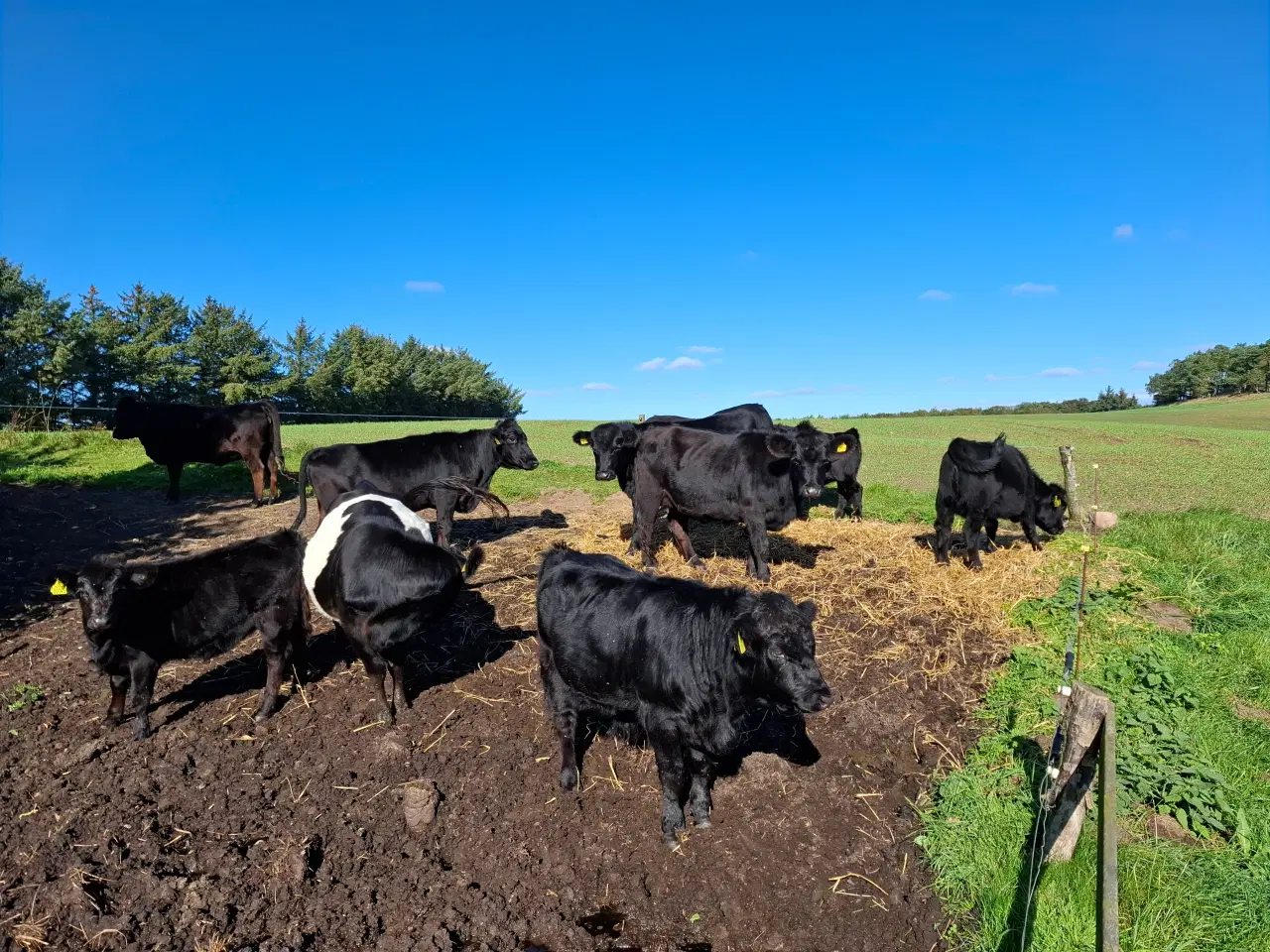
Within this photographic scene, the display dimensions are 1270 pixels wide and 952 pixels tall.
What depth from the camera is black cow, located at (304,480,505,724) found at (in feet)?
18.9

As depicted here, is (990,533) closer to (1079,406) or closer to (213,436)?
(213,436)

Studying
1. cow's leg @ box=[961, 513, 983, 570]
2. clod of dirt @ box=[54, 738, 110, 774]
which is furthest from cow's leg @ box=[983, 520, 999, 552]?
clod of dirt @ box=[54, 738, 110, 774]

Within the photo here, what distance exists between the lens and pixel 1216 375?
73.5m

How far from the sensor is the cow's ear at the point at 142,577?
571cm

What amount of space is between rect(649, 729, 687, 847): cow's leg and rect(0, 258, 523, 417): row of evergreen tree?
32.9 meters

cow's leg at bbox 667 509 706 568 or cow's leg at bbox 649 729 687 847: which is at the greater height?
cow's leg at bbox 667 509 706 568

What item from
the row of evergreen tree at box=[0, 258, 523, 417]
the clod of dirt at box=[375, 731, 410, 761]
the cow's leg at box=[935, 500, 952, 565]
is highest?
the row of evergreen tree at box=[0, 258, 523, 417]

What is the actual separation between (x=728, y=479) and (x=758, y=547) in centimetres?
100

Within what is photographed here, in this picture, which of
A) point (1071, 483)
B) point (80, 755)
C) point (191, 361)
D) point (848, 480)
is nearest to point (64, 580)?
point (80, 755)

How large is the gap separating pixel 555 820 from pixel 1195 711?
5.02m

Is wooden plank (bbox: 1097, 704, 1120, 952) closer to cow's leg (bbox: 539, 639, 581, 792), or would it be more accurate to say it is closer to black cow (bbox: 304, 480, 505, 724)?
cow's leg (bbox: 539, 639, 581, 792)

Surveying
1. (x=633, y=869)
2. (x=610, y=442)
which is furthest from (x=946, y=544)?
(x=633, y=869)

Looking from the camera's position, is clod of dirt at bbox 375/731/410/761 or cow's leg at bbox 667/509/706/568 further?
cow's leg at bbox 667/509/706/568

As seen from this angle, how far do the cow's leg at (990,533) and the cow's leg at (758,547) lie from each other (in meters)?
3.04
